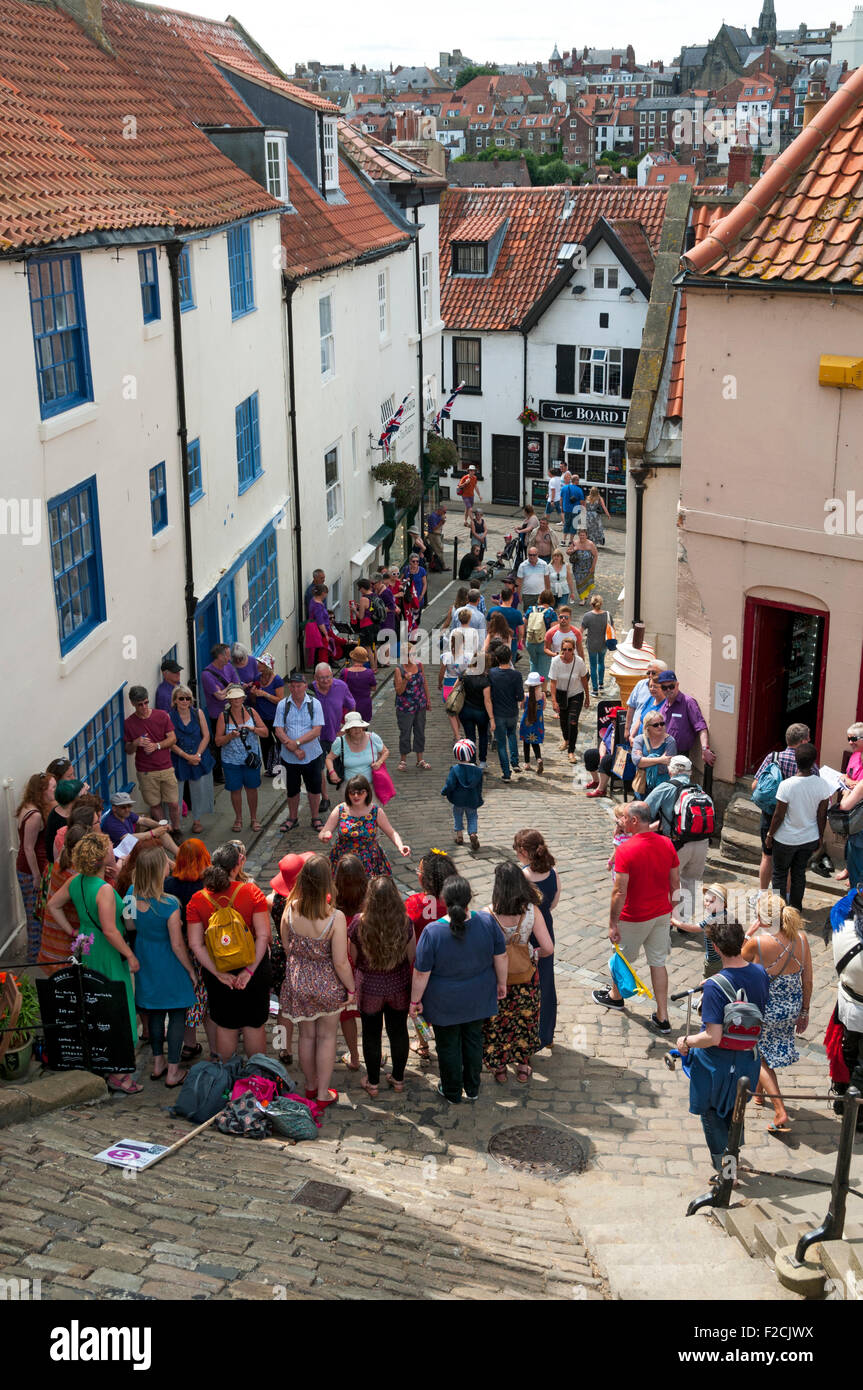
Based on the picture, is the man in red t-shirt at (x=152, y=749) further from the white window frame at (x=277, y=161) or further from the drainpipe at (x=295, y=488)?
the white window frame at (x=277, y=161)

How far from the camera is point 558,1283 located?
6.34 meters

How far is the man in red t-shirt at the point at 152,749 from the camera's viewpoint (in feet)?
42.1

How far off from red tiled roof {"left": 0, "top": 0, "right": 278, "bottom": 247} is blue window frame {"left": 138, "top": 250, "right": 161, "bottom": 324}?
518mm

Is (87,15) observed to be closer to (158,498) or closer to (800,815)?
(158,498)

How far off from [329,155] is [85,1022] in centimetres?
2142

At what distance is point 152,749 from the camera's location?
12844 millimetres

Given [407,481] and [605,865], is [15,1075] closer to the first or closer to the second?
[605,865]

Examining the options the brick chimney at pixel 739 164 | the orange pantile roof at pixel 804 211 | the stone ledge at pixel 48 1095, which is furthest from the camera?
the brick chimney at pixel 739 164

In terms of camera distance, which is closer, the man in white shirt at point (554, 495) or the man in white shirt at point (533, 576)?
the man in white shirt at point (533, 576)

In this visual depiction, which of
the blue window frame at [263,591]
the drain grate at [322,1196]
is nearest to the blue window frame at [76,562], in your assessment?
the drain grate at [322,1196]

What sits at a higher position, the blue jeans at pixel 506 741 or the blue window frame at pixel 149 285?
the blue window frame at pixel 149 285

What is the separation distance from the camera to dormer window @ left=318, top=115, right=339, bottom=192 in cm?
2519

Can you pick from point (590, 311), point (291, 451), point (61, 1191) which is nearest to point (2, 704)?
point (61, 1191)

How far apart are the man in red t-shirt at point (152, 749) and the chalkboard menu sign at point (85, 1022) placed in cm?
447
